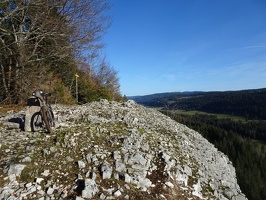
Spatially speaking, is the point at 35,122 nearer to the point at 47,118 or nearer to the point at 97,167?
the point at 47,118

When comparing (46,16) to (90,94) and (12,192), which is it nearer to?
(90,94)

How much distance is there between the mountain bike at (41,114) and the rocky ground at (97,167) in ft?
1.29

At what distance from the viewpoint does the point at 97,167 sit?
19.1 feet

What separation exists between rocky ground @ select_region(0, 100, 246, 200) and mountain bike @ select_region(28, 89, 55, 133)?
1.29 feet

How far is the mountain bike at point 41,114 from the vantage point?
294 inches

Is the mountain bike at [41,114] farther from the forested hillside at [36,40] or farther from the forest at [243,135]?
the forest at [243,135]

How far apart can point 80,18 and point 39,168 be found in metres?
13.8

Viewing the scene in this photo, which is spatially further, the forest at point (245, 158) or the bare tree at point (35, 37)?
the forest at point (245, 158)

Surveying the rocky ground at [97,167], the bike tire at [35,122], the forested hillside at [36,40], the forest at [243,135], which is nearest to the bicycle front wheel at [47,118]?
the rocky ground at [97,167]

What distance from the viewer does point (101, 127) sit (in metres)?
8.91

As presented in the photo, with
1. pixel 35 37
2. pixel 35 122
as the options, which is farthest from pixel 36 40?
pixel 35 122

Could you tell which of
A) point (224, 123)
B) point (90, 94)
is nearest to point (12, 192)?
point (90, 94)

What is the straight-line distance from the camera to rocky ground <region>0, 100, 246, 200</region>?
4891 millimetres

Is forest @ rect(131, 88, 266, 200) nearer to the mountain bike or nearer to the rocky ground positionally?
the rocky ground
